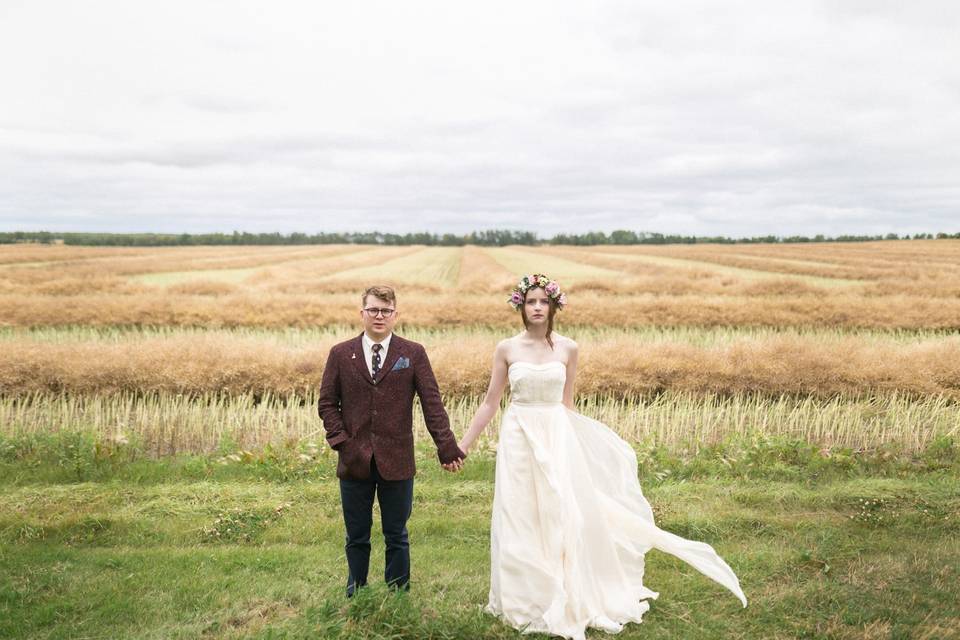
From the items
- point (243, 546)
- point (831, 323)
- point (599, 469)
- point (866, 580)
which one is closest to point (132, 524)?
point (243, 546)

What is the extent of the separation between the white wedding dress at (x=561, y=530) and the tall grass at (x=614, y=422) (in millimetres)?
3708

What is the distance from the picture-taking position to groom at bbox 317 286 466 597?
4547mm

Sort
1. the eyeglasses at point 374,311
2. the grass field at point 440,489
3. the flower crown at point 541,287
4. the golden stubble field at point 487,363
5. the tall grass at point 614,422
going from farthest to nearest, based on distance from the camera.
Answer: the golden stubble field at point 487,363 → the tall grass at point 614,422 → the flower crown at point 541,287 → the grass field at point 440,489 → the eyeglasses at point 374,311

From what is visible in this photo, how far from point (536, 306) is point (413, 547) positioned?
A: 2766 mm

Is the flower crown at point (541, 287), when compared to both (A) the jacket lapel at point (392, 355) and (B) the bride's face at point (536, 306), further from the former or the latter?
(A) the jacket lapel at point (392, 355)

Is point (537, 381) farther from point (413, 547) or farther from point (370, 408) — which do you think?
point (413, 547)

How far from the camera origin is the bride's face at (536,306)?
4.96 m

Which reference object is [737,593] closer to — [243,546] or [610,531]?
[610,531]

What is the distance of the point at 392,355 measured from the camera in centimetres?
461

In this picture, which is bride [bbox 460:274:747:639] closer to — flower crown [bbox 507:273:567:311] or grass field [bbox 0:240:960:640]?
flower crown [bbox 507:273:567:311]

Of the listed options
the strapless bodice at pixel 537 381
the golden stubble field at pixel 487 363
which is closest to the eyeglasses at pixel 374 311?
the strapless bodice at pixel 537 381

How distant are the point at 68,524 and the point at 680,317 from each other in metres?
18.1

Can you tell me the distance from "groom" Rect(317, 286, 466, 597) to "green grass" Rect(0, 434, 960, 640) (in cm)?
Result: 63

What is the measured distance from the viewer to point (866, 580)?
539 cm
